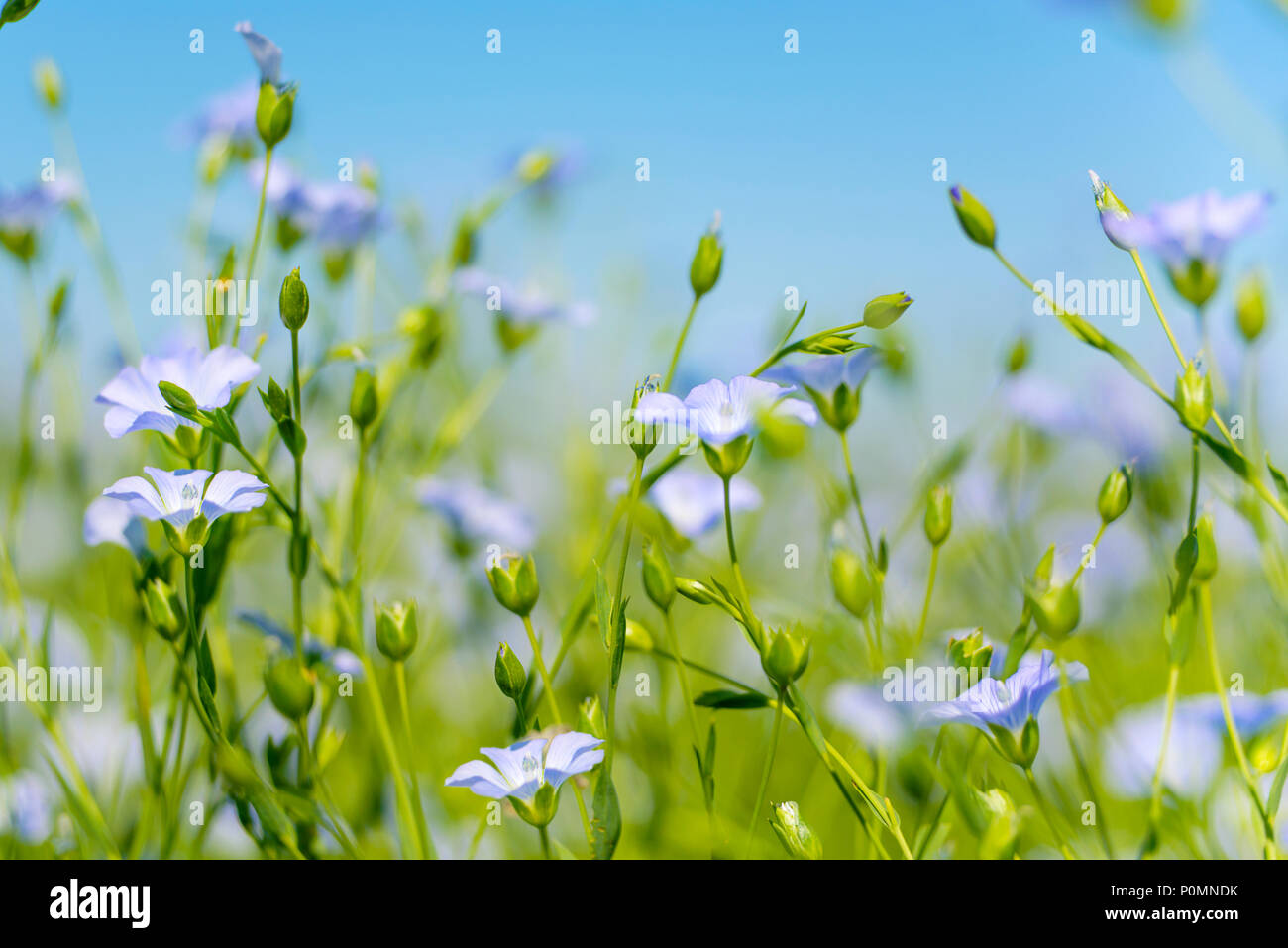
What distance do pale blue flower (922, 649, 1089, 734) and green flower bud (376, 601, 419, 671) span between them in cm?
22

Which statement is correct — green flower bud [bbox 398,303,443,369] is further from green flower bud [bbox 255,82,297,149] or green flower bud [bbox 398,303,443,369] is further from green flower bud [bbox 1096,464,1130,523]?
green flower bud [bbox 1096,464,1130,523]

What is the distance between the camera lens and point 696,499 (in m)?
0.63

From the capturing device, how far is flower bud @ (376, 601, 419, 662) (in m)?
0.40

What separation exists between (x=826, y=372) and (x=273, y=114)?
1.00ft

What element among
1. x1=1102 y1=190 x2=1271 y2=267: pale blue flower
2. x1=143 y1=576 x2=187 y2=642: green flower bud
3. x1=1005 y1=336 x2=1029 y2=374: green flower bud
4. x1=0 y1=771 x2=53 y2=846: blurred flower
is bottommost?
x1=0 y1=771 x2=53 y2=846: blurred flower

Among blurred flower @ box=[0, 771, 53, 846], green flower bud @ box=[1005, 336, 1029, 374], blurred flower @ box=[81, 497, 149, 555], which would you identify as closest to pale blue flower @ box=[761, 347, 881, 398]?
green flower bud @ box=[1005, 336, 1029, 374]

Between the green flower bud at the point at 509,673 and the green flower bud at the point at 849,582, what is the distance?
0.47 ft

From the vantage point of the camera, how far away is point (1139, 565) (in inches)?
35.2

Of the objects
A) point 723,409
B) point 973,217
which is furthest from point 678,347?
point 973,217

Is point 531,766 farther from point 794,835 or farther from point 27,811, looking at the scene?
point 27,811

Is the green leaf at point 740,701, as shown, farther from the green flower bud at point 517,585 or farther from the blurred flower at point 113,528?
the blurred flower at point 113,528
